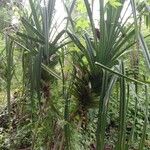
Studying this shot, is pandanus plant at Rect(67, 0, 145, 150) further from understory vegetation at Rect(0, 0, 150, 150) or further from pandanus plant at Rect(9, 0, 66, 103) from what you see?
pandanus plant at Rect(9, 0, 66, 103)

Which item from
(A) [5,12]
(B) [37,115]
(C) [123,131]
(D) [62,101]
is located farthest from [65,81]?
(A) [5,12]

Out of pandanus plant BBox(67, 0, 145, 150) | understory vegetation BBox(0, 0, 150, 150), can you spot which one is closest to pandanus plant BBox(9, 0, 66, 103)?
understory vegetation BBox(0, 0, 150, 150)

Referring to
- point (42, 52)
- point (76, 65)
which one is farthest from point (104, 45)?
point (42, 52)

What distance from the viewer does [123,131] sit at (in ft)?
4.08

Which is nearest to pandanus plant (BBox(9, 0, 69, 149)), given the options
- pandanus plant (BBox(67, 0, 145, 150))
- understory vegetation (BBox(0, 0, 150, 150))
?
understory vegetation (BBox(0, 0, 150, 150))

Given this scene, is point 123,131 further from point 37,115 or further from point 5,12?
point 5,12

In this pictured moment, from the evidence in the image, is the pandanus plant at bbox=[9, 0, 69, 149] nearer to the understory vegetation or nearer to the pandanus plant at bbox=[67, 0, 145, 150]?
the understory vegetation

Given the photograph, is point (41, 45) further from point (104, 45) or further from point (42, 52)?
point (104, 45)

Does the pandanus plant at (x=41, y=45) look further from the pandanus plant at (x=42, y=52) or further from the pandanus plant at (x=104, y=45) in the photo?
the pandanus plant at (x=104, y=45)

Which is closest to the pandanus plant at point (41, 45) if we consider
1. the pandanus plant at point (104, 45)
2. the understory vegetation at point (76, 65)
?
the understory vegetation at point (76, 65)

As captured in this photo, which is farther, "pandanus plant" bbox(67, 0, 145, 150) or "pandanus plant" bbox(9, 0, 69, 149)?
"pandanus plant" bbox(9, 0, 69, 149)

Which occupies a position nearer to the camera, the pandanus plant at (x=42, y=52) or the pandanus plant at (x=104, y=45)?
the pandanus plant at (x=104, y=45)

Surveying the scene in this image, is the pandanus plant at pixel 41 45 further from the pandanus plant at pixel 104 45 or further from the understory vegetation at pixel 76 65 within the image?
the pandanus plant at pixel 104 45

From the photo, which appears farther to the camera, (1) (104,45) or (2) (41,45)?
(2) (41,45)
